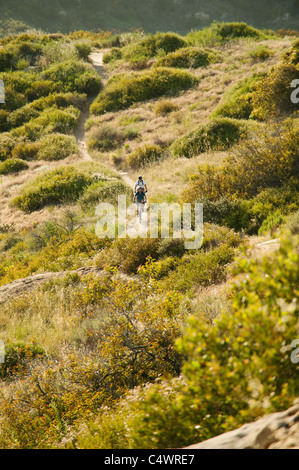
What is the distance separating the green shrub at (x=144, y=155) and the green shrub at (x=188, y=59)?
1517cm

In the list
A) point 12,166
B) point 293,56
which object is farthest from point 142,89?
point 293,56

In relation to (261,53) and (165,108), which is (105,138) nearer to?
(165,108)

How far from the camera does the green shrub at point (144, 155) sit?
57.2ft

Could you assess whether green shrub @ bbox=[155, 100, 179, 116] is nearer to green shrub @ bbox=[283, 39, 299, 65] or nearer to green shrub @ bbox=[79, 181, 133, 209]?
green shrub @ bbox=[283, 39, 299, 65]

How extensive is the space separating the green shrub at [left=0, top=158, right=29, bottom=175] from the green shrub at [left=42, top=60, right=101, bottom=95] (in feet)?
39.7

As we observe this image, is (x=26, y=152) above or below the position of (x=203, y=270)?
above

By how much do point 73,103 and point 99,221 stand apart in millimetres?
19362

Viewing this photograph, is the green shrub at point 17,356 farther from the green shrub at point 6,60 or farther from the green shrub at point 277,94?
the green shrub at point 6,60

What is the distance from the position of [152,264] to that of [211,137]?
1105 cm

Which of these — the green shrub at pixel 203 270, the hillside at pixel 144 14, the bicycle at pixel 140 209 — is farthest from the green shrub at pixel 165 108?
the hillside at pixel 144 14

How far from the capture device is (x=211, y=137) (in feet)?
50.0

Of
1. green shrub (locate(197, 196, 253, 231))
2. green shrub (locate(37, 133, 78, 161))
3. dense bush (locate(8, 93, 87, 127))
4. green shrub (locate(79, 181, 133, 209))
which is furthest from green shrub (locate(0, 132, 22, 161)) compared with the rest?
green shrub (locate(197, 196, 253, 231))

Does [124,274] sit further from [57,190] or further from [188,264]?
[57,190]
